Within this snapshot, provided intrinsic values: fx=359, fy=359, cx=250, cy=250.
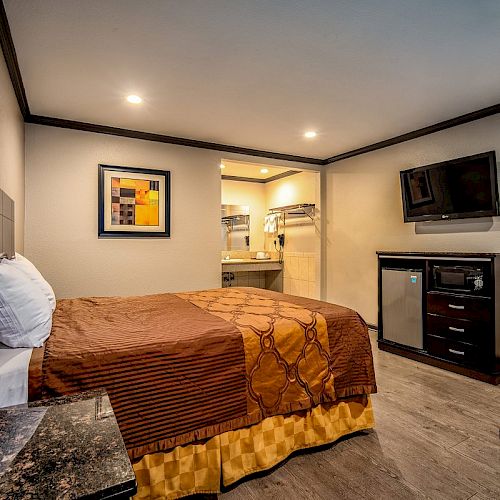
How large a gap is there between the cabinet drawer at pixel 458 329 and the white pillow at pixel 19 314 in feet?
11.1

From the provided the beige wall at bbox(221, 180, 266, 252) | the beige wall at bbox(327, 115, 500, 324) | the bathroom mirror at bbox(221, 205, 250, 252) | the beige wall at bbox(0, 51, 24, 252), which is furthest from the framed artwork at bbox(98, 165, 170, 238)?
the beige wall at bbox(327, 115, 500, 324)

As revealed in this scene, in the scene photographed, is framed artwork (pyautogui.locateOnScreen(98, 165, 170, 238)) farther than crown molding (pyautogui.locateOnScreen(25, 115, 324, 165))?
Yes

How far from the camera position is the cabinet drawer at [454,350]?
326cm

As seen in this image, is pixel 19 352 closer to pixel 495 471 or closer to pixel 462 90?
pixel 495 471

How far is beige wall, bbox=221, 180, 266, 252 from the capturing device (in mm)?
6566

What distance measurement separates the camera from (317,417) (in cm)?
209

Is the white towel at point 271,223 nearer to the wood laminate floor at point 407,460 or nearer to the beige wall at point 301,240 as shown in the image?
the beige wall at point 301,240

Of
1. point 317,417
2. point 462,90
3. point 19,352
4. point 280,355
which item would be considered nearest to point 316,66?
point 462,90

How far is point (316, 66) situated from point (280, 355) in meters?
2.07

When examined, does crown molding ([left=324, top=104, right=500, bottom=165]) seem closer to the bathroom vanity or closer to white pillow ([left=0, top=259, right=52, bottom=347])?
the bathroom vanity

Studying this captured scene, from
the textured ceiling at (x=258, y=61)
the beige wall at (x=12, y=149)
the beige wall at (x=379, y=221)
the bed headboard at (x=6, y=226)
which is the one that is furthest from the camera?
the beige wall at (x=379, y=221)

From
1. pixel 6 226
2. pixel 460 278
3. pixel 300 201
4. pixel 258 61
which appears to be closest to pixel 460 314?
pixel 460 278

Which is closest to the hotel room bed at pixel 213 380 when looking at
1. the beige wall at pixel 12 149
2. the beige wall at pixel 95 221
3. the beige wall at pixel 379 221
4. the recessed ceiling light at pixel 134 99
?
the beige wall at pixel 12 149

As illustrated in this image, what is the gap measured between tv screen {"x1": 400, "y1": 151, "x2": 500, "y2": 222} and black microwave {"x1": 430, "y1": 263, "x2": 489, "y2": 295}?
544 mm
